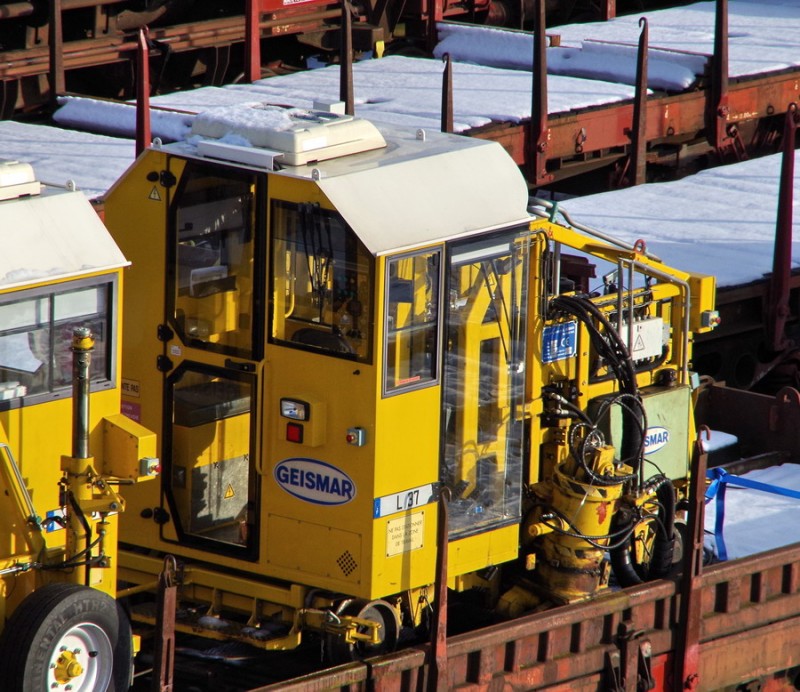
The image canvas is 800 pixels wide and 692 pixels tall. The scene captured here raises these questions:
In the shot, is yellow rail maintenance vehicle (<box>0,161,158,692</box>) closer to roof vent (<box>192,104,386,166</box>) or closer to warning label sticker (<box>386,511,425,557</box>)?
roof vent (<box>192,104,386,166</box>)

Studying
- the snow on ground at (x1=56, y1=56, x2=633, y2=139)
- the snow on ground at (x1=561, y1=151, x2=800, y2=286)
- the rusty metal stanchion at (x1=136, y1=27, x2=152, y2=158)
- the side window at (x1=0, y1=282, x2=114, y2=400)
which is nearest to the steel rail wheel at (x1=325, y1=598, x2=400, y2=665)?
the side window at (x1=0, y1=282, x2=114, y2=400)

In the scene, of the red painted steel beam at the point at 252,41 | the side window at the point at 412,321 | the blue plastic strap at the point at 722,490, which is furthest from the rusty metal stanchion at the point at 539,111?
the side window at the point at 412,321

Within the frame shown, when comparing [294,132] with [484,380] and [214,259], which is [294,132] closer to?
[214,259]

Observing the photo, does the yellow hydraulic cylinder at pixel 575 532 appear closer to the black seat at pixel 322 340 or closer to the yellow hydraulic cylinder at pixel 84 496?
the black seat at pixel 322 340

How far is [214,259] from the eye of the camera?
7836 millimetres

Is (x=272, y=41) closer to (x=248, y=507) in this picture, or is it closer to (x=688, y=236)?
(x=688, y=236)

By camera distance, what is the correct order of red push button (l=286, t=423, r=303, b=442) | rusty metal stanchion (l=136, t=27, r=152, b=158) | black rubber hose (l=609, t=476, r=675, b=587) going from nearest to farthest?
1. red push button (l=286, t=423, r=303, b=442)
2. black rubber hose (l=609, t=476, r=675, b=587)
3. rusty metal stanchion (l=136, t=27, r=152, b=158)

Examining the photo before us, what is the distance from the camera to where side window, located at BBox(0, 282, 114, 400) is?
6.71 metres

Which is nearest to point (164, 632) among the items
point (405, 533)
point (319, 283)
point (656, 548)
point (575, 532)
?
point (405, 533)

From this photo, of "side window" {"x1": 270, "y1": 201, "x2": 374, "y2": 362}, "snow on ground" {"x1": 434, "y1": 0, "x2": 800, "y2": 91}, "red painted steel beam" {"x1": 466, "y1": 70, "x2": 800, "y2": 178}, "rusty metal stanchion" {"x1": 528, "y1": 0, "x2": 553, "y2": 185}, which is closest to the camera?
"side window" {"x1": 270, "y1": 201, "x2": 374, "y2": 362}

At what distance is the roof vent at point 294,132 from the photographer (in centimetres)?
757

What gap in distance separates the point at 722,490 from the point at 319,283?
10.6 ft

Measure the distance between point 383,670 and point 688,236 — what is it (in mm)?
8018

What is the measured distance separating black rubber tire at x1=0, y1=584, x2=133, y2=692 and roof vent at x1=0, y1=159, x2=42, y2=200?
1.51 m
